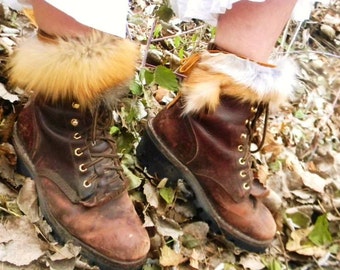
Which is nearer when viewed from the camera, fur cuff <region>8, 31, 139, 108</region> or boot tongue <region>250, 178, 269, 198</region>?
fur cuff <region>8, 31, 139, 108</region>

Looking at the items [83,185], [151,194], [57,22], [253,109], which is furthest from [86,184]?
[253,109]

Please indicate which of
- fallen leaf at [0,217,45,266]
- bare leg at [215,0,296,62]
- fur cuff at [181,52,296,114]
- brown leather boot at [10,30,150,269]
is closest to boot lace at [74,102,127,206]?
brown leather boot at [10,30,150,269]

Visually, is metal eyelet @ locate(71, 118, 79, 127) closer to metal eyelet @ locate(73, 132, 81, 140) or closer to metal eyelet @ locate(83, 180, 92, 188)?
metal eyelet @ locate(73, 132, 81, 140)

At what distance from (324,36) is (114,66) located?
2261 millimetres

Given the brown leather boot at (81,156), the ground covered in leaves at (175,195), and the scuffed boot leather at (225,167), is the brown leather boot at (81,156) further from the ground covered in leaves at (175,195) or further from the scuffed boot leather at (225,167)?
the scuffed boot leather at (225,167)

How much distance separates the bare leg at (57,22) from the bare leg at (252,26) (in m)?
0.37

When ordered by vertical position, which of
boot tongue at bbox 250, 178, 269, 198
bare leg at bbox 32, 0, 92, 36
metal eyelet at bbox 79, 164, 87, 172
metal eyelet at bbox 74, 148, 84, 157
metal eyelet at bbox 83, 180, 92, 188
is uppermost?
bare leg at bbox 32, 0, 92, 36

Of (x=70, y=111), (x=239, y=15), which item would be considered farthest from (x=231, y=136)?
(x=70, y=111)

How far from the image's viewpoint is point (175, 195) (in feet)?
4.30

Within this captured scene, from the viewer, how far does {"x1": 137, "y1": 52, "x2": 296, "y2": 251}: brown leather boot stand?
1142mm

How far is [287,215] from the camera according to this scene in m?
1.44

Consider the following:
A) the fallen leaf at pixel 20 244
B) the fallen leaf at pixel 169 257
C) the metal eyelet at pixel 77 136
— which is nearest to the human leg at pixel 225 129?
the fallen leaf at pixel 169 257

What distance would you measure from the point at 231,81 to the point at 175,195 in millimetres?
374

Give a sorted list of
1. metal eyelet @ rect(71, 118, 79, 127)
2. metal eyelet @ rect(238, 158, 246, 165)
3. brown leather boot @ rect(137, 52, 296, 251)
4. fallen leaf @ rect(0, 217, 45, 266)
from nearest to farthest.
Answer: fallen leaf @ rect(0, 217, 45, 266), metal eyelet @ rect(71, 118, 79, 127), brown leather boot @ rect(137, 52, 296, 251), metal eyelet @ rect(238, 158, 246, 165)
